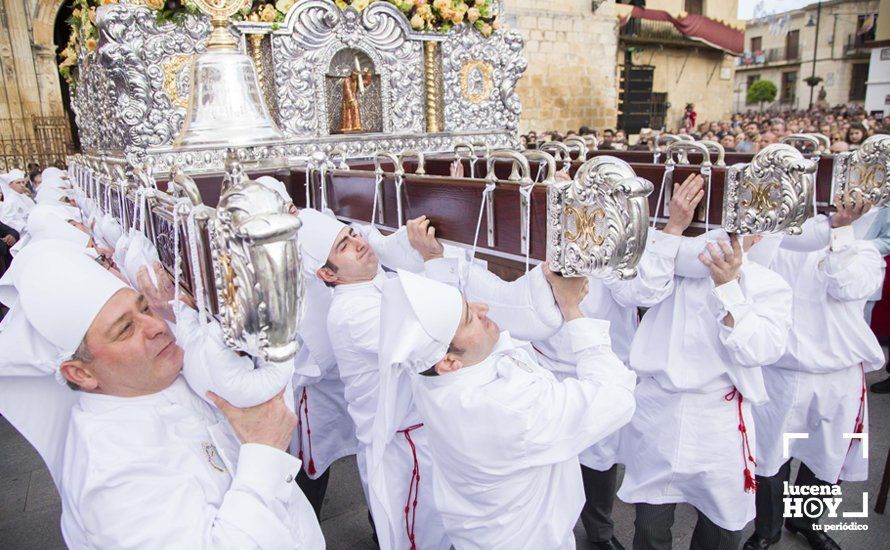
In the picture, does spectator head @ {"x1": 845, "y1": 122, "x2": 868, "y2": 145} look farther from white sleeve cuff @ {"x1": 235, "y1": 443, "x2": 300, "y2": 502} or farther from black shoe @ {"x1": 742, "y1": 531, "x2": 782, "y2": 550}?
white sleeve cuff @ {"x1": 235, "y1": 443, "x2": 300, "y2": 502}

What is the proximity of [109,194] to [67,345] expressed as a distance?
103 inches

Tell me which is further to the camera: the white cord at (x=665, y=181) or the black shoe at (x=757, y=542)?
the black shoe at (x=757, y=542)

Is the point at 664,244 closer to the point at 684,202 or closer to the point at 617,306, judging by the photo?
the point at 684,202

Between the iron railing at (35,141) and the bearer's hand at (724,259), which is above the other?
the iron railing at (35,141)

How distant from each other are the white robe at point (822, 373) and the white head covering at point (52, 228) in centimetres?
348

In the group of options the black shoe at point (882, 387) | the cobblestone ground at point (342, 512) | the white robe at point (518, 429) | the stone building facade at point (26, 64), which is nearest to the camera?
the white robe at point (518, 429)

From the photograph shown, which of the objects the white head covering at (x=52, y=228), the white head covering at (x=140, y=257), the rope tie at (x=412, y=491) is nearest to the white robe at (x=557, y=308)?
the rope tie at (x=412, y=491)

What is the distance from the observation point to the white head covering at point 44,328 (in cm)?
141

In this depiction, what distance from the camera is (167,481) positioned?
1356 millimetres

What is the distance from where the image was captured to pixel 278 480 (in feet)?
4.81

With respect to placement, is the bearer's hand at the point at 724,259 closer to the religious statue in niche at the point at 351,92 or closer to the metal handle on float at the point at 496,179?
the metal handle on float at the point at 496,179

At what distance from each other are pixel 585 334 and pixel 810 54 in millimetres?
41797

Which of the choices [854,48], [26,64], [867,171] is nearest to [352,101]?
[867,171]

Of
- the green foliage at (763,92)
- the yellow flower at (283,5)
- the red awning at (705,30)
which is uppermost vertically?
the red awning at (705,30)
